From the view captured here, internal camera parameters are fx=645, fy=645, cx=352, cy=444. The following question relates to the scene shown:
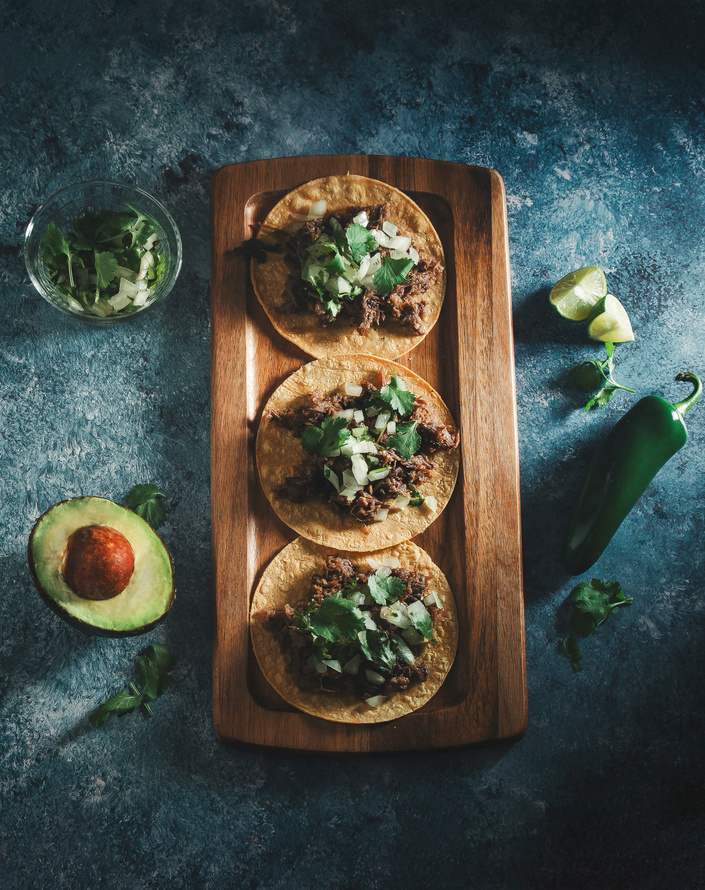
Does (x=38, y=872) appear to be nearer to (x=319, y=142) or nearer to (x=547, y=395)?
(x=547, y=395)

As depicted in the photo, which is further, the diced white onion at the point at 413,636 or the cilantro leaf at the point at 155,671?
the cilantro leaf at the point at 155,671

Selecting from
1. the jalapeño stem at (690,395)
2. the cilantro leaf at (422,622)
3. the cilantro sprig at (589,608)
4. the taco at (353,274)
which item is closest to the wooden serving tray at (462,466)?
the taco at (353,274)

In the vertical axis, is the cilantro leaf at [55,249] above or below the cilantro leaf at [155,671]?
above

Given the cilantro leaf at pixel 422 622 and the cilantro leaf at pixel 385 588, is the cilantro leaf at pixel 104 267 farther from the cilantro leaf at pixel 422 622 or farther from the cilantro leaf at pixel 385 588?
the cilantro leaf at pixel 422 622

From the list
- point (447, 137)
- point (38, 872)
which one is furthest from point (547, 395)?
point (38, 872)

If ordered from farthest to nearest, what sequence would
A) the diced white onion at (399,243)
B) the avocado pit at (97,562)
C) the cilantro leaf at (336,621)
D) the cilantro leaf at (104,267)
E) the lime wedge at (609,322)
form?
the lime wedge at (609,322) → the diced white onion at (399,243) → the cilantro leaf at (104,267) → the cilantro leaf at (336,621) → the avocado pit at (97,562)

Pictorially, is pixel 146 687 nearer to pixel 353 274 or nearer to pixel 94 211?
pixel 353 274
